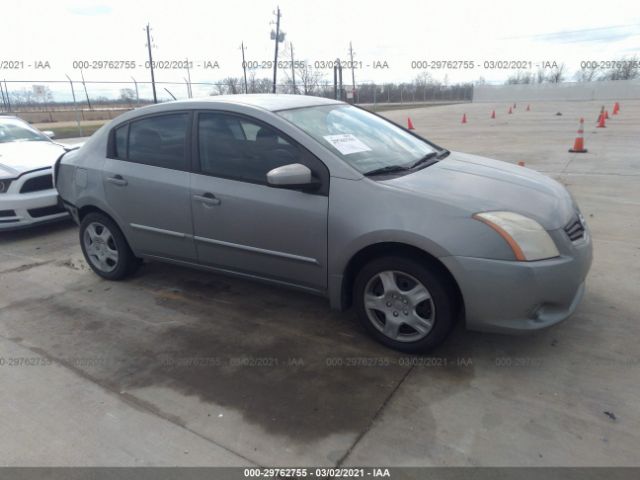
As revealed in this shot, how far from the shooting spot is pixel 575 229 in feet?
10.2

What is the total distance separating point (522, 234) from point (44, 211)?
18.9 ft

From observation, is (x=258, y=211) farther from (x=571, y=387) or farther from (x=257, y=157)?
(x=571, y=387)

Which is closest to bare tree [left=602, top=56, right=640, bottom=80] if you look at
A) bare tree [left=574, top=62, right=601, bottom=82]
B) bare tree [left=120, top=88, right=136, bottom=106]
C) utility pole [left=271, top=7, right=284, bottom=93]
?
bare tree [left=574, top=62, right=601, bottom=82]

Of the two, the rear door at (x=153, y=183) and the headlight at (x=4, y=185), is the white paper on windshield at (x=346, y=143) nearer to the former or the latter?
the rear door at (x=153, y=183)

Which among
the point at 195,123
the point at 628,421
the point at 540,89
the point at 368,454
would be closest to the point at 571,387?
the point at 628,421

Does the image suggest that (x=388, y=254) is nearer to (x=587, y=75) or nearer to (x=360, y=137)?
(x=360, y=137)

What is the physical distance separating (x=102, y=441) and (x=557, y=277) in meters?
2.66

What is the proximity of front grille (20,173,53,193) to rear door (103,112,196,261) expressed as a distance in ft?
7.97

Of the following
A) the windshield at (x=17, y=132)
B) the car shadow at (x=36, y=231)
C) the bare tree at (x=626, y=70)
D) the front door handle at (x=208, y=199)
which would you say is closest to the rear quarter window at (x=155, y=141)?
the front door handle at (x=208, y=199)

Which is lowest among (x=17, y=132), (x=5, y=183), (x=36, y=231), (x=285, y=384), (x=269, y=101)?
(x=285, y=384)

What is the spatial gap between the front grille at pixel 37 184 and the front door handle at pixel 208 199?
356 cm

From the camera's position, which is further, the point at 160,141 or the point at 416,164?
the point at 160,141

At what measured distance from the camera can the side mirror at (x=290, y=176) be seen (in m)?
3.13

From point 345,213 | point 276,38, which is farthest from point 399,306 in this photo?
point 276,38
